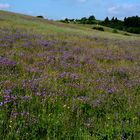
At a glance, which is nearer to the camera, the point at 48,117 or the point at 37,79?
the point at 48,117

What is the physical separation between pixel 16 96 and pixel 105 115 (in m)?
1.91

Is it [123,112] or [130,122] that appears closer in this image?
[130,122]

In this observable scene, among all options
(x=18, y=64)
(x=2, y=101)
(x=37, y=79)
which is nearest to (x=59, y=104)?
(x=2, y=101)

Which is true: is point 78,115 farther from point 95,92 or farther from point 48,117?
point 95,92

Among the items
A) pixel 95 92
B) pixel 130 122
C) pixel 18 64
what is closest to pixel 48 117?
pixel 130 122

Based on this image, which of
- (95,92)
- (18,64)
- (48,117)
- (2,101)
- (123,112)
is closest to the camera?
(48,117)

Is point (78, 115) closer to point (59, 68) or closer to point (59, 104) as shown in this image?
point (59, 104)

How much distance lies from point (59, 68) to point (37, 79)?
2513mm

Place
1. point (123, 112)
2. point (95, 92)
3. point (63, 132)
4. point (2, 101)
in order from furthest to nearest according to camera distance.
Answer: point (95, 92), point (123, 112), point (2, 101), point (63, 132)

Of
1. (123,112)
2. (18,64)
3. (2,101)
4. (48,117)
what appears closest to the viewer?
(48,117)

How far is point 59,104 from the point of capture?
8.04m

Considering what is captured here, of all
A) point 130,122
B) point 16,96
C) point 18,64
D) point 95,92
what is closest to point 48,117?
point 16,96

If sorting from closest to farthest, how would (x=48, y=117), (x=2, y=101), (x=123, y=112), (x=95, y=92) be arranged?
(x=48, y=117) → (x=2, y=101) → (x=123, y=112) → (x=95, y=92)

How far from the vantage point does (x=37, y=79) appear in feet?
32.0
